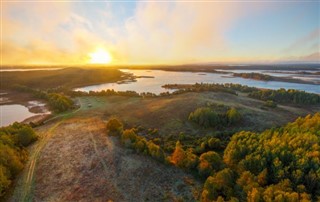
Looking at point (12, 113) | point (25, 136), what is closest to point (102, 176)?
point (25, 136)

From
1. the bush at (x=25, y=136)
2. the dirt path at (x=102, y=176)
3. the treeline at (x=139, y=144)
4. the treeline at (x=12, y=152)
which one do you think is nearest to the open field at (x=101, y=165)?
the dirt path at (x=102, y=176)

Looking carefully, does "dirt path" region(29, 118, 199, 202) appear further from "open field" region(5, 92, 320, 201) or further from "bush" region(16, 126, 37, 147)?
"bush" region(16, 126, 37, 147)

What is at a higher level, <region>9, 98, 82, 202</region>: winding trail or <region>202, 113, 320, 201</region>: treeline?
<region>202, 113, 320, 201</region>: treeline

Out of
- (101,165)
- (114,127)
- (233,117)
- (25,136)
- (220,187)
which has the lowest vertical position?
(101,165)

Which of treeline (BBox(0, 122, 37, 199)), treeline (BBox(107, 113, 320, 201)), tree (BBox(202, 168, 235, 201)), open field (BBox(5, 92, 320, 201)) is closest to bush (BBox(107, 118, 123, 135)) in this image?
open field (BBox(5, 92, 320, 201))

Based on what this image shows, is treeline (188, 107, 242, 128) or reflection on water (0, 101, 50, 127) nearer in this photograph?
treeline (188, 107, 242, 128)

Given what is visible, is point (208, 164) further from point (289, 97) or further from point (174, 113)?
point (289, 97)

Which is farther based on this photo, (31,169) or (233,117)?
(233,117)
